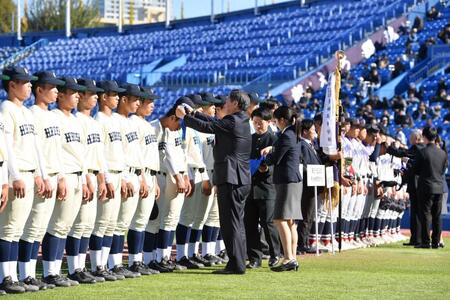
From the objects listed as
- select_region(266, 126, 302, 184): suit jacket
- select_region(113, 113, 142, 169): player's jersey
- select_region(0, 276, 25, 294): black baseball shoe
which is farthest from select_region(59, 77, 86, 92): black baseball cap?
select_region(266, 126, 302, 184): suit jacket

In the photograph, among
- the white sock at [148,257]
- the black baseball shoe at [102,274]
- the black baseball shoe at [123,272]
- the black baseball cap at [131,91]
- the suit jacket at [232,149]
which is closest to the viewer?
the black baseball shoe at [102,274]

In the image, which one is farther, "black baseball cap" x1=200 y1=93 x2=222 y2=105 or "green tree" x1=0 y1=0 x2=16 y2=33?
"green tree" x1=0 y1=0 x2=16 y2=33

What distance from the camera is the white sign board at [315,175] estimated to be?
15.9m

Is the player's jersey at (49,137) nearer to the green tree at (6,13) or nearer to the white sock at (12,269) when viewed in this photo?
the white sock at (12,269)

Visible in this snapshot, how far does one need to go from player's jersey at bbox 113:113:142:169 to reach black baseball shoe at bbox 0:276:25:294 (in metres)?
2.30

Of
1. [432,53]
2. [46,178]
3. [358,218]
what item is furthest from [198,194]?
[432,53]

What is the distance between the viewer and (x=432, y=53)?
3631 centimetres

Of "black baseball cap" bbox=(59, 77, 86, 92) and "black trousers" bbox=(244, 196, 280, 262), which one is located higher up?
"black baseball cap" bbox=(59, 77, 86, 92)

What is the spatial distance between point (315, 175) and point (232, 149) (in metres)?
3.37

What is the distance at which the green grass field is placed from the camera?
10656 mm

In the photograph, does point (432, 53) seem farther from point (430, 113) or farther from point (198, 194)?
point (198, 194)

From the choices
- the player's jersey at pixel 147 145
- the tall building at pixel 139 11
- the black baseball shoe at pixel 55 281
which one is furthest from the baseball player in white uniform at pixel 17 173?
the tall building at pixel 139 11

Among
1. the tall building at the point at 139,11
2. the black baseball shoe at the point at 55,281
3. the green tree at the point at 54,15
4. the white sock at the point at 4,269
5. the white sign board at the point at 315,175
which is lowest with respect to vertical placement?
the black baseball shoe at the point at 55,281

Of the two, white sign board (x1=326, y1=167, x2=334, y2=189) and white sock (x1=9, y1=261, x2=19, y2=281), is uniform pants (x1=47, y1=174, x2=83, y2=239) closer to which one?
white sock (x1=9, y1=261, x2=19, y2=281)
